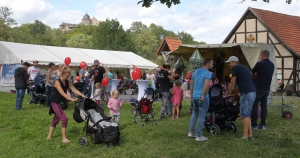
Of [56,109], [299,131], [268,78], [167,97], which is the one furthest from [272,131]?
[56,109]

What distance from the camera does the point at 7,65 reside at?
69.6 feet

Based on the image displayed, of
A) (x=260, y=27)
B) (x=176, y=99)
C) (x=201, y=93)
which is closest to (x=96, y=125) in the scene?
(x=201, y=93)

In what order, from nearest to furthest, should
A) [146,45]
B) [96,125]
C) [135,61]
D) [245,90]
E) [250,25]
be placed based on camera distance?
[96,125]
[245,90]
[250,25]
[135,61]
[146,45]

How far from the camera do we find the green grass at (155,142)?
589 cm

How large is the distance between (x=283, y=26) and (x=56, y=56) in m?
16.6

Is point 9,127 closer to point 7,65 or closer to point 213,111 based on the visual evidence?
point 213,111

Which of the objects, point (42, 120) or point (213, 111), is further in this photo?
point (42, 120)

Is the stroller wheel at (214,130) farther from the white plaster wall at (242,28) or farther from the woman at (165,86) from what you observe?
the white plaster wall at (242,28)

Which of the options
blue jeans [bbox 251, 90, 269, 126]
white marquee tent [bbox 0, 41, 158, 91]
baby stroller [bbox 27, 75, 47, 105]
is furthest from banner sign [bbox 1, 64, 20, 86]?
blue jeans [bbox 251, 90, 269, 126]

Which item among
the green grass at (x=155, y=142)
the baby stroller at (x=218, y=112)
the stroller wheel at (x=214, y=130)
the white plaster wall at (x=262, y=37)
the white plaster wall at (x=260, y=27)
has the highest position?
the white plaster wall at (x=260, y=27)

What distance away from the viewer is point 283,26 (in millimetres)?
25016

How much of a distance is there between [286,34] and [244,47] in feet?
45.5

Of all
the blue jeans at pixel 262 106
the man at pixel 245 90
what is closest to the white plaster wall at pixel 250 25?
the blue jeans at pixel 262 106

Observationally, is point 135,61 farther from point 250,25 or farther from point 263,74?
point 263,74
